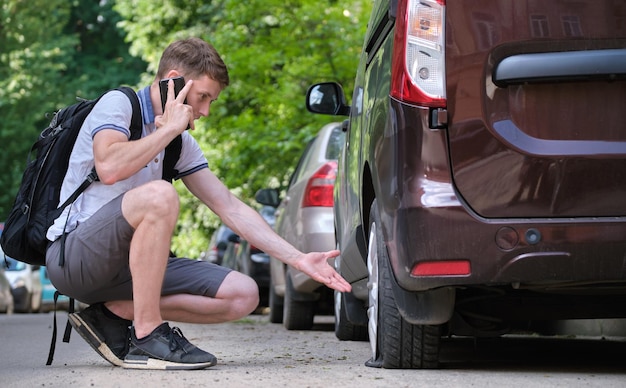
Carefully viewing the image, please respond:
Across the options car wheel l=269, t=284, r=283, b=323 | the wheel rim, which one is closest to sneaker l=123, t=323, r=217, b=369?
the wheel rim

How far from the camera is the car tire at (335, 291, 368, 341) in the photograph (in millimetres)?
8727

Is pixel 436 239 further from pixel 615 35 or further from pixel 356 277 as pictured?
pixel 356 277

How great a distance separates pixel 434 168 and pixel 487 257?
38 cm

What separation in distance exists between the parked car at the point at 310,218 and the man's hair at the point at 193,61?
3.64m

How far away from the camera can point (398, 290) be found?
546cm

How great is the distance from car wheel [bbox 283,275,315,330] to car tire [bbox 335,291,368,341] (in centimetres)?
204

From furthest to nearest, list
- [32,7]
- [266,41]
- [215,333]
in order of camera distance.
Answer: [32,7] < [266,41] < [215,333]

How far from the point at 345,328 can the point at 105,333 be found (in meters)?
3.00

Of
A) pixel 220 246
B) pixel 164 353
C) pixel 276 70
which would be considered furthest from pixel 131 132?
pixel 220 246

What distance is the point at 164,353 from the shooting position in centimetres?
579

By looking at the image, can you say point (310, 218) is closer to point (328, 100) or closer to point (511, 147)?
point (328, 100)

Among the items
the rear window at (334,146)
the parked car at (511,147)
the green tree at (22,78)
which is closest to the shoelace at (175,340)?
the parked car at (511,147)

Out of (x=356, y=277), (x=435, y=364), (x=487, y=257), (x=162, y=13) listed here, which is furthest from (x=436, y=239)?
(x=162, y=13)

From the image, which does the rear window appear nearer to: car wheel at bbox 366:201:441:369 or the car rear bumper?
car wheel at bbox 366:201:441:369
